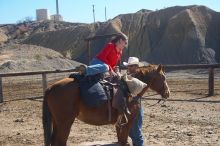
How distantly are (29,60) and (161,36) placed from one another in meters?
15.1

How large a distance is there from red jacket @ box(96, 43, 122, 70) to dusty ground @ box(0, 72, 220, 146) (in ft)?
6.38

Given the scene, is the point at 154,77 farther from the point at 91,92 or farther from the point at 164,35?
the point at 164,35

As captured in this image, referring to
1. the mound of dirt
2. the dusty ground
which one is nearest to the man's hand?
the dusty ground

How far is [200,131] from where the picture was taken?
29.2 ft

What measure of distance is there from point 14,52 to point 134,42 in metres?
12.8

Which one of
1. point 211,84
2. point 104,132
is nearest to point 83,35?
point 211,84

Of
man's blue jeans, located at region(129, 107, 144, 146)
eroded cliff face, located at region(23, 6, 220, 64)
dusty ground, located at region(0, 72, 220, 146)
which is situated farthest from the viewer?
eroded cliff face, located at region(23, 6, 220, 64)

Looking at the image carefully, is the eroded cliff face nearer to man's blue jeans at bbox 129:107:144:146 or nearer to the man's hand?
man's blue jeans at bbox 129:107:144:146

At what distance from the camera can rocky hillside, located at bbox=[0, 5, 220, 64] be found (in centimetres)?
3719

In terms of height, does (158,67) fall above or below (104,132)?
above

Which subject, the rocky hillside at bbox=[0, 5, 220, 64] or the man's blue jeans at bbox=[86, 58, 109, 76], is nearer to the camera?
the man's blue jeans at bbox=[86, 58, 109, 76]

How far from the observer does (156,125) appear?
384 inches

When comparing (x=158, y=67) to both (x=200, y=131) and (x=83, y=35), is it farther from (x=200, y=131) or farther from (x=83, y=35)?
(x=83, y=35)

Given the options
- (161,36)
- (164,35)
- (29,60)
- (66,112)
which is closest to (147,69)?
(66,112)
